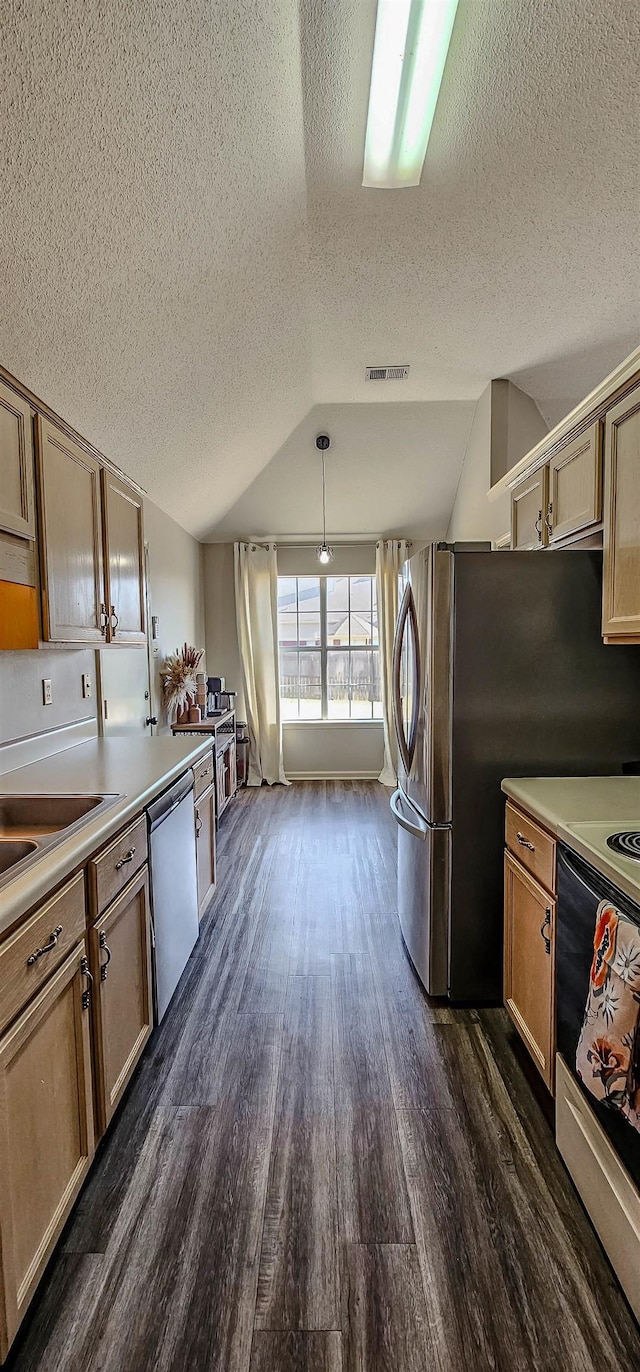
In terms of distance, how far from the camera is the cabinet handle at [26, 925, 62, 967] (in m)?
1.16

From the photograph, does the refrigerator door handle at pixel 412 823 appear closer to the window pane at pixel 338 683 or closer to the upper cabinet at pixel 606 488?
the upper cabinet at pixel 606 488

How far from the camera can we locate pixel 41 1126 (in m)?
1.21

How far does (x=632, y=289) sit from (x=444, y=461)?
2.52m

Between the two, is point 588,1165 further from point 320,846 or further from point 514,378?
point 514,378

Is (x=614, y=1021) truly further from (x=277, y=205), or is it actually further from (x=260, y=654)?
(x=260, y=654)

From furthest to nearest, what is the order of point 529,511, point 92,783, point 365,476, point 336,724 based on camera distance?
1. point 336,724
2. point 365,476
3. point 529,511
4. point 92,783

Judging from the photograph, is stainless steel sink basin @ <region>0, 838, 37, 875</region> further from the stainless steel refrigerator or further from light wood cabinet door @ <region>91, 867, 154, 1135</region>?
the stainless steel refrigerator

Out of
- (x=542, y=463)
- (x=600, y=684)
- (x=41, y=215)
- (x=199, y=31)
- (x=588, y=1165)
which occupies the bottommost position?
(x=588, y=1165)

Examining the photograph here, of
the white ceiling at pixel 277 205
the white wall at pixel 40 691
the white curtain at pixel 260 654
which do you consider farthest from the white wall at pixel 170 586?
the white wall at pixel 40 691

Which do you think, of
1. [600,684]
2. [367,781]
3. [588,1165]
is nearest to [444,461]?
[367,781]

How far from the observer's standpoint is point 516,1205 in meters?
1.48

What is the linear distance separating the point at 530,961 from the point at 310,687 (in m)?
4.40

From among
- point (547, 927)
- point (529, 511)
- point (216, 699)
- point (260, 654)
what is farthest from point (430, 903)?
point (260, 654)

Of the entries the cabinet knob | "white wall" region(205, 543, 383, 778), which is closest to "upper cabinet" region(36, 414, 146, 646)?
the cabinet knob
